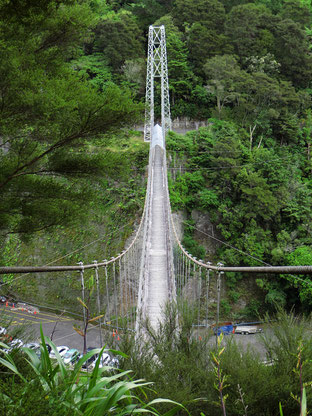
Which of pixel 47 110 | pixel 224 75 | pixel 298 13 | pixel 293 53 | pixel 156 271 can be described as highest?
pixel 298 13

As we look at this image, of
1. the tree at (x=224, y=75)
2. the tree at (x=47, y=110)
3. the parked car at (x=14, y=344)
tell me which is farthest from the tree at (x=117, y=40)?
the parked car at (x=14, y=344)

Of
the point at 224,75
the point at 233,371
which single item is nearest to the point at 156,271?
the point at 233,371

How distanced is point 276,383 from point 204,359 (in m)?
0.32

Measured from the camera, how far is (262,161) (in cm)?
1033

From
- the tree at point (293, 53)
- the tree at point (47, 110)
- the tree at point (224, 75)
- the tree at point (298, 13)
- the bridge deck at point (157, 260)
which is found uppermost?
the tree at point (298, 13)

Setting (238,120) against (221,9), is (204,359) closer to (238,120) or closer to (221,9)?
(238,120)

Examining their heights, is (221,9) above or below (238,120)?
above

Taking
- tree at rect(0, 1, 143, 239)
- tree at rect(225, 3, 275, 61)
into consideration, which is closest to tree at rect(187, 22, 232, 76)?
tree at rect(225, 3, 275, 61)

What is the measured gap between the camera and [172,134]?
1207 cm

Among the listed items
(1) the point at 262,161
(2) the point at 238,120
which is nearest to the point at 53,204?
(1) the point at 262,161

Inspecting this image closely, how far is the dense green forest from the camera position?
244 centimetres

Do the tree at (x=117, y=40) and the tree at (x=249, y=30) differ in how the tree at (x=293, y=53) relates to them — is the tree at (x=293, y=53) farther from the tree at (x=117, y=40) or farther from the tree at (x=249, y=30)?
the tree at (x=117, y=40)

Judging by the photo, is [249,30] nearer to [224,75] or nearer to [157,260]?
[224,75]

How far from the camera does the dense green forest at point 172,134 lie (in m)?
2.44
